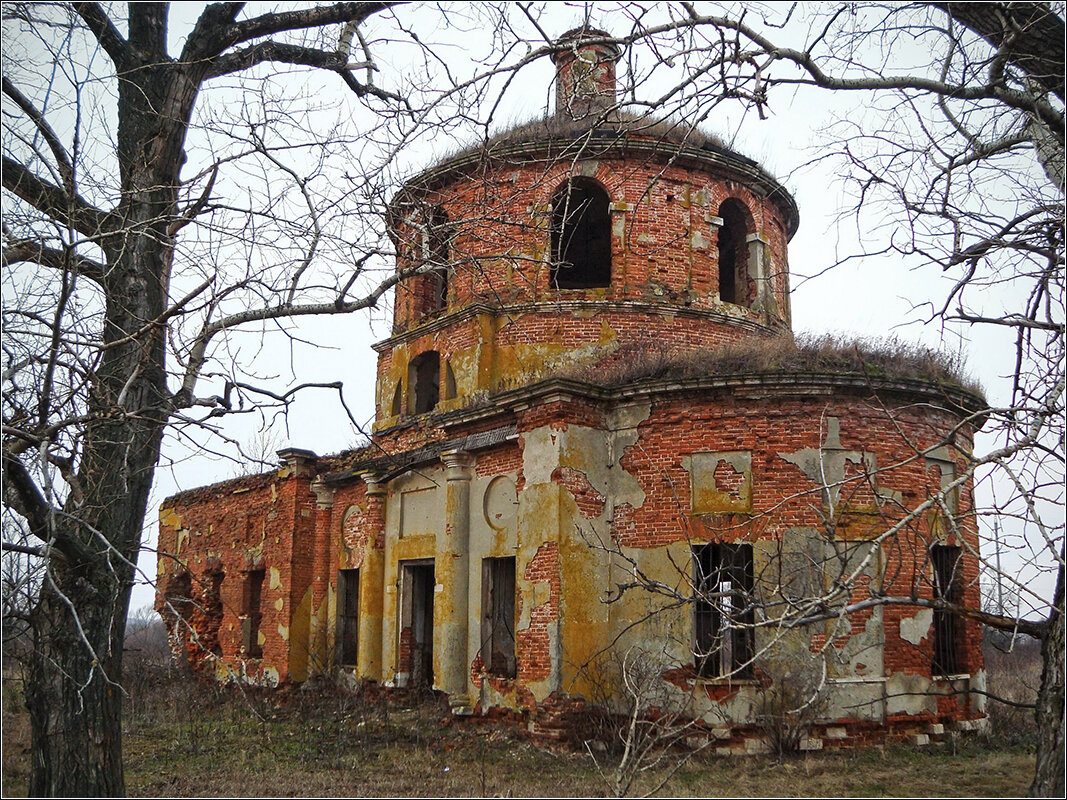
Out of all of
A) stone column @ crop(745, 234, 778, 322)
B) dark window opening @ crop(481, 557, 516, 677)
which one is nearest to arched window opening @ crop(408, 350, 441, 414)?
dark window opening @ crop(481, 557, 516, 677)

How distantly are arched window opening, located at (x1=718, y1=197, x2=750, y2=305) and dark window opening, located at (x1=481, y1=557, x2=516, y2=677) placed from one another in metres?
6.33

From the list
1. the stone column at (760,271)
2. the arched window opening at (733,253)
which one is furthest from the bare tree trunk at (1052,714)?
the arched window opening at (733,253)

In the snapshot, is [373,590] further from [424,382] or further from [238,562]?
[238,562]

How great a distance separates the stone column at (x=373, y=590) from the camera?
14586 millimetres

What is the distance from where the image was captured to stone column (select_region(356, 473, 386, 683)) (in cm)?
1459

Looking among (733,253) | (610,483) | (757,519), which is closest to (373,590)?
(610,483)

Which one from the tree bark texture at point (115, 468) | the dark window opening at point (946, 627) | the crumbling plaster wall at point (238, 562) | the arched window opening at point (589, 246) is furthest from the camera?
the crumbling plaster wall at point (238, 562)

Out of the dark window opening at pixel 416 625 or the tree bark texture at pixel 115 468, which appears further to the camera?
the dark window opening at pixel 416 625

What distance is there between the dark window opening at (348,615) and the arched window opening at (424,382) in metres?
3.12

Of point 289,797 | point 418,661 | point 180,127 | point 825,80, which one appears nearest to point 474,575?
point 418,661

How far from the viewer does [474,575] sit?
1291cm

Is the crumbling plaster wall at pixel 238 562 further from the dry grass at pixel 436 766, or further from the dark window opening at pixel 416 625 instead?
the dry grass at pixel 436 766

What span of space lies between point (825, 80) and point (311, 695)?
12891mm

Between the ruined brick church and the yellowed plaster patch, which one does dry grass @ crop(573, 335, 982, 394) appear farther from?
the yellowed plaster patch
